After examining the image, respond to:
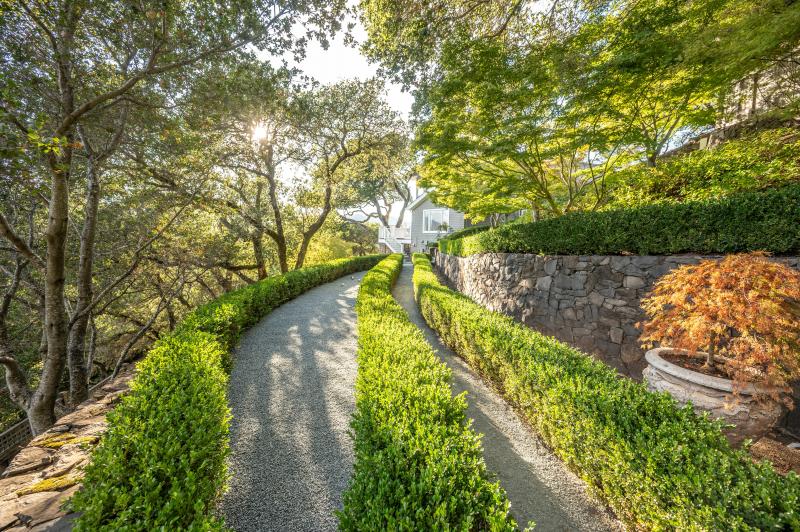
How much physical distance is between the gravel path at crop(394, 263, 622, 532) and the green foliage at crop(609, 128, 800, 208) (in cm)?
→ 477

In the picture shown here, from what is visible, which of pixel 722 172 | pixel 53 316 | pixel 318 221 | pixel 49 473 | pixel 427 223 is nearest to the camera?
pixel 49 473

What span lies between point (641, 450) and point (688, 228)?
12.2 ft

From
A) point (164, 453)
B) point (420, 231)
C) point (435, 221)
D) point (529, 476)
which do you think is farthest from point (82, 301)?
point (420, 231)

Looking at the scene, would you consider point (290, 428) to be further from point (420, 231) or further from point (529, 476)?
point (420, 231)

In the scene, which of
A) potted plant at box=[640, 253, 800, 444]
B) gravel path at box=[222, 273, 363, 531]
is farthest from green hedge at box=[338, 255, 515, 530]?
potted plant at box=[640, 253, 800, 444]

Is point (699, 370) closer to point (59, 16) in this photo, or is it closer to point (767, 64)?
point (767, 64)

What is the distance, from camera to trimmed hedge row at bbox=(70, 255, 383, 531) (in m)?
1.49

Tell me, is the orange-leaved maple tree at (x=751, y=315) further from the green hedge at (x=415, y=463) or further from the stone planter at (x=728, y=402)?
the green hedge at (x=415, y=463)

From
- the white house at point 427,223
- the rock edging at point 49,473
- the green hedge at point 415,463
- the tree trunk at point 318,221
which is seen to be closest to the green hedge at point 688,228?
the green hedge at point 415,463

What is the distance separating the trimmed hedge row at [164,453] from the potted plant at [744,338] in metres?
4.25

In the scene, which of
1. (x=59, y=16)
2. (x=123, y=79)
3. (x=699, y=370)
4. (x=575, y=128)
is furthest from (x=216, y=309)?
(x=575, y=128)

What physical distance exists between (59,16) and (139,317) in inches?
414

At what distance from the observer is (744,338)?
8.00 feet

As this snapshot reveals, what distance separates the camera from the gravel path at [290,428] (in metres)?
2.39
